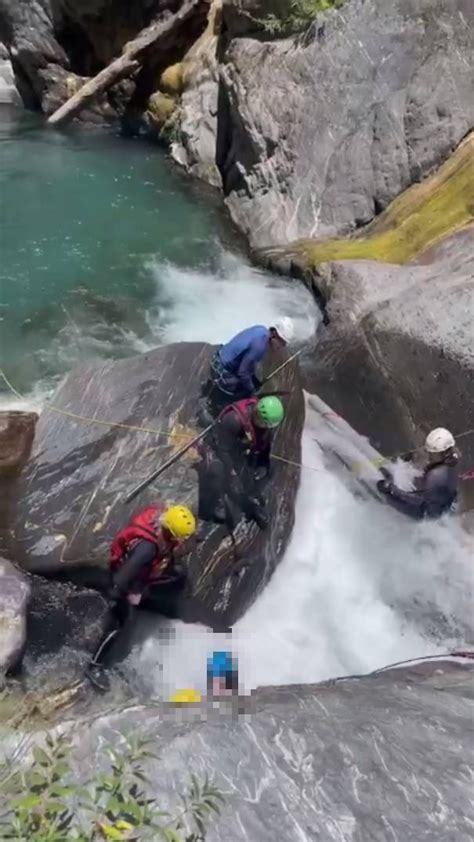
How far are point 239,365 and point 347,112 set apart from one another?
1013cm

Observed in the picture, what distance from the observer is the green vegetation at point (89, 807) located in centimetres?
351

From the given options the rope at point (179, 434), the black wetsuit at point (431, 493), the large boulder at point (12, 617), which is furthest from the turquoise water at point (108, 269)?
the black wetsuit at point (431, 493)

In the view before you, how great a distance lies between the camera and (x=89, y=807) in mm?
3688

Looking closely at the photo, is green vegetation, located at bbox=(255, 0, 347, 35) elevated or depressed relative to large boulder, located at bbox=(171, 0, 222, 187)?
elevated

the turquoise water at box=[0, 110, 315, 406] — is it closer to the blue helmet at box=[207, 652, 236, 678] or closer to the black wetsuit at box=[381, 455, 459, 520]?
the black wetsuit at box=[381, 455, 459, 520]

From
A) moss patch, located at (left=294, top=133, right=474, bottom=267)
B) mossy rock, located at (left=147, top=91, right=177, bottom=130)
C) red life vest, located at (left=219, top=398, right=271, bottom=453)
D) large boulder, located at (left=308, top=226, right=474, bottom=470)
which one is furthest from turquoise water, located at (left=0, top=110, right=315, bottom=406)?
red life vest, located at (left=219, top=398, right=271, bottom=453)

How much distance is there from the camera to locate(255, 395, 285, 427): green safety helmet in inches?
306

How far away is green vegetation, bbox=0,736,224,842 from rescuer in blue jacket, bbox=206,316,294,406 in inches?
184

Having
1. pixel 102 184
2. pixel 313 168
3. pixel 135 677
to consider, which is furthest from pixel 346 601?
pixel 102 184

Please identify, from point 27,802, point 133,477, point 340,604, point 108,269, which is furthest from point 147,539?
point 108,269

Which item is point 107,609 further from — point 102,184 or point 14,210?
point 102,184

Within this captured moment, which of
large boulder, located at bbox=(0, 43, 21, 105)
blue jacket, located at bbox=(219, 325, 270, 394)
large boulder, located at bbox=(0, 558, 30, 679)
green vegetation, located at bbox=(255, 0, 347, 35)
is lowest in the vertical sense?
large boulder, located at bbox=(0, 43, 21, 105)

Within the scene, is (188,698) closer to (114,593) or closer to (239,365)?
(114,593)

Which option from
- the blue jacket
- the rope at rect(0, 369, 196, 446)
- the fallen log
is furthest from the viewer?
the fallen log
